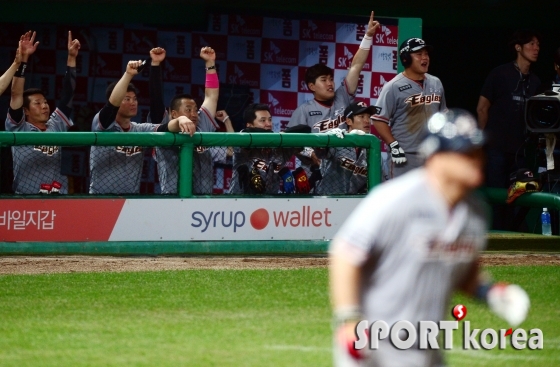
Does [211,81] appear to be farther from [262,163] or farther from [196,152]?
[262,163]

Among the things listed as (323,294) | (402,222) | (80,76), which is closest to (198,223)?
(323,294)

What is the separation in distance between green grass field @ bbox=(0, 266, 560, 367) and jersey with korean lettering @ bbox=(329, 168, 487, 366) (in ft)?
6.19

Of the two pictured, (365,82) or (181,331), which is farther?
(365,82)

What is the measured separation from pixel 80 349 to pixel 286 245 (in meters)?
3.71

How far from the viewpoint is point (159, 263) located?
8.34 meters

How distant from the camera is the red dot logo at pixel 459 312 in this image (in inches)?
240

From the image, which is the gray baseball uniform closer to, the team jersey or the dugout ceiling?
the team jersey

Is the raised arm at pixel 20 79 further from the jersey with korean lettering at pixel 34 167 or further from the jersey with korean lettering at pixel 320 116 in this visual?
the jersey with korean lettering at pixel 320 116

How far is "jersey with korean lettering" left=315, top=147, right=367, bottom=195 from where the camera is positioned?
8.96m

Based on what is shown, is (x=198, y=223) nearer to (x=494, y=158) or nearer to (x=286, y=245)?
(x=286, y=245)

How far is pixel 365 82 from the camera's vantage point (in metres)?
11.0

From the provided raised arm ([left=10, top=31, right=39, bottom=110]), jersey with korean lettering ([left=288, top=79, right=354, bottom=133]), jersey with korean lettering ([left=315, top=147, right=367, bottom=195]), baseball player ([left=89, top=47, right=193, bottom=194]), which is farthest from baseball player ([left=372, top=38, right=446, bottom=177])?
raised arm ([left=10, top=31, right=39, bottom=110])

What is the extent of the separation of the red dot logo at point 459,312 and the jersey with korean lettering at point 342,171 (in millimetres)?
2752

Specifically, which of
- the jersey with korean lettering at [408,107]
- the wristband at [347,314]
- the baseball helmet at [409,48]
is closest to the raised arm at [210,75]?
the jersey with korean lettering at [408,107]
